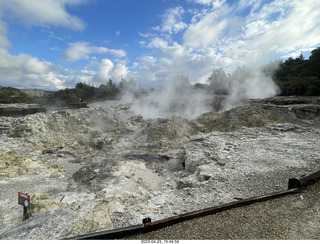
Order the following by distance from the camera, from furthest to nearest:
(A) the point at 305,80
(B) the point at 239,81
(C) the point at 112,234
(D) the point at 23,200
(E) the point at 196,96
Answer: (B) the point at 239,81, (E) the point at 196,96, (A) the point at 305,80, (D) the point at 23,200, (C) the point at 112,234

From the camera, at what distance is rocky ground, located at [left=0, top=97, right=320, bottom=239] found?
3689mm

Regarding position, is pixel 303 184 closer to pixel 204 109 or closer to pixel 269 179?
pixel 269 179

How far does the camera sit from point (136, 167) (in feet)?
26.5

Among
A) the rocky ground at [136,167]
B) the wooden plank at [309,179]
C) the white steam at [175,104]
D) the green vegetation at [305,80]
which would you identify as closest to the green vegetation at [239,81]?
the green vegetation at [305,80]

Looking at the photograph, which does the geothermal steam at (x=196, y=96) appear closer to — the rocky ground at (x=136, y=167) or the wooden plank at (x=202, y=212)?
the rocky ground at (x=136, y=167)

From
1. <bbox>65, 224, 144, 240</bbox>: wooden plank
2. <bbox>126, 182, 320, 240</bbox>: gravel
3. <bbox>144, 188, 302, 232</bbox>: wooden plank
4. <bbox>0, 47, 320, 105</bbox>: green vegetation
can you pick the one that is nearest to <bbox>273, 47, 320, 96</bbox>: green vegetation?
<bbox>0, 47, 320, 105</bbox>: green vegetation

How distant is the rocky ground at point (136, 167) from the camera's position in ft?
12.1

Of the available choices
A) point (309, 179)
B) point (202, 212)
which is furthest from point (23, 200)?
point (309, 179)

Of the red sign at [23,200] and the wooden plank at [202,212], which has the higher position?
the wooden plank at [202,212]

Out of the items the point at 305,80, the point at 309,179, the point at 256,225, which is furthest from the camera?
the point at 305,80

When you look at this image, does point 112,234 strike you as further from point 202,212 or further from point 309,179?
point 309,179

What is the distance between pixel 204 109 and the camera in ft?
77.5

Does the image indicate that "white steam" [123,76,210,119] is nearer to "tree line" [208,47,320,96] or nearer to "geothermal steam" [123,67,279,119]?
"geothermal steam" [123,67,279,119]
